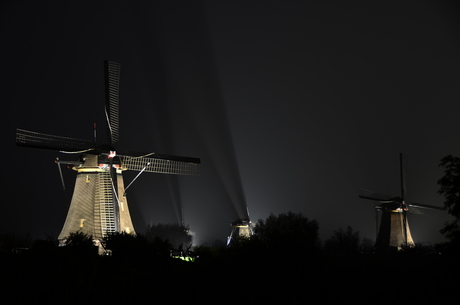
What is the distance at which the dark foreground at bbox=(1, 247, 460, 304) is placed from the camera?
101 ft

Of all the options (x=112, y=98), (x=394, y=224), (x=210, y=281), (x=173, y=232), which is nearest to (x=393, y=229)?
(x=394, y=224)

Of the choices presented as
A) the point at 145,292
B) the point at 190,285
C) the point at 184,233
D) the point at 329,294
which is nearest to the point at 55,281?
the point at 145,292

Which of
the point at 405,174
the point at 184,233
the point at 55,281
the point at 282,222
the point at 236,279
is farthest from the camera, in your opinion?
the point at 184,233

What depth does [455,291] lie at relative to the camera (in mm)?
35719

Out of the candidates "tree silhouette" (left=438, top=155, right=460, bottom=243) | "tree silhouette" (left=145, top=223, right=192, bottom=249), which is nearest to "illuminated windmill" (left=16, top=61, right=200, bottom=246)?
"tree silhouette" (left=438, top=155, right=460, bottom=243)

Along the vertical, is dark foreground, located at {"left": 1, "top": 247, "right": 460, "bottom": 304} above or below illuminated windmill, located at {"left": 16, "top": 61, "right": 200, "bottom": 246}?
below

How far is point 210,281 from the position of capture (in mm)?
36094

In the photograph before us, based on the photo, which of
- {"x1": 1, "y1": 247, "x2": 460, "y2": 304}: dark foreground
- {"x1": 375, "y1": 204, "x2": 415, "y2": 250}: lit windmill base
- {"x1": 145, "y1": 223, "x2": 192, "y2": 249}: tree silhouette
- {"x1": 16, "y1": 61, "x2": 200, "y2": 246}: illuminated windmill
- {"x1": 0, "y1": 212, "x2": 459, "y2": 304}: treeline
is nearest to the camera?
{"x1": 1, "y1": 247, "x2": 460, "y2": 304}: dark foreground

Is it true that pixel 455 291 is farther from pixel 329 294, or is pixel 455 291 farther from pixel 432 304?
pixel 329 294

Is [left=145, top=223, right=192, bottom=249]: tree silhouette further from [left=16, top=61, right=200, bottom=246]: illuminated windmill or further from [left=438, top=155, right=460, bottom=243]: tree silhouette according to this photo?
[left=438, top=155, right=460, bottom=243]: tree silhouette

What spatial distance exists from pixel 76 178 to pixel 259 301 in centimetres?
2560

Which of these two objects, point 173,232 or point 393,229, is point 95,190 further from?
point 173,232

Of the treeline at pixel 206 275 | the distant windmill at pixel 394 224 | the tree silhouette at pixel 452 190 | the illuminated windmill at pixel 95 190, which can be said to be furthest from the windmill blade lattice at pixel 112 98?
the distant windmill at pixel 394 224

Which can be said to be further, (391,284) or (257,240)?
(257,240)
